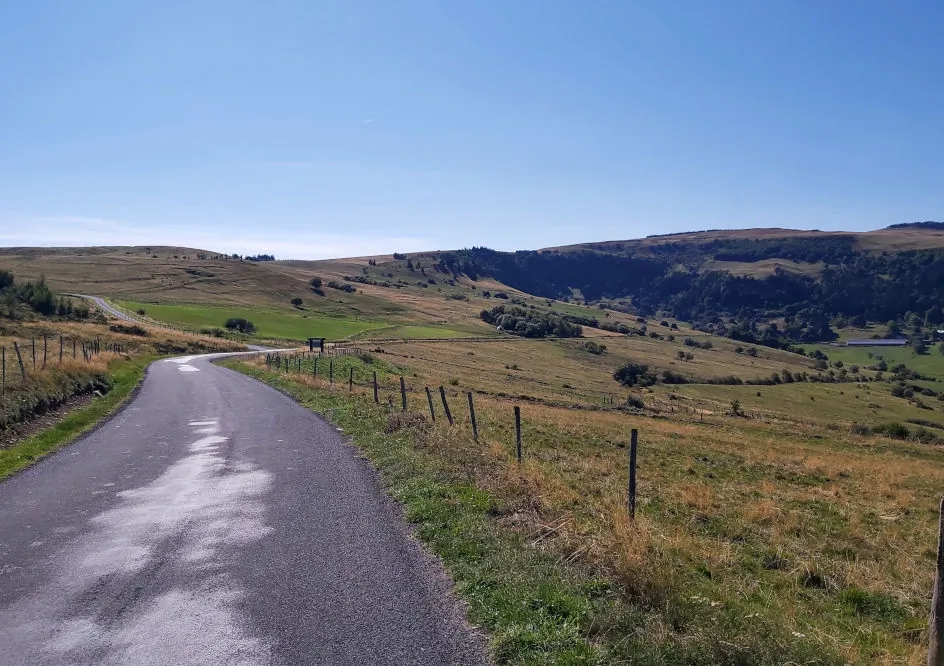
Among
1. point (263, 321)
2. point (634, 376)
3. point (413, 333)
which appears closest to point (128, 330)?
point (263, 321)

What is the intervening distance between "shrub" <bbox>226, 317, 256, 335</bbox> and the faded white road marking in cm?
9138

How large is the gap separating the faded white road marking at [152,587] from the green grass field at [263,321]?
278ft

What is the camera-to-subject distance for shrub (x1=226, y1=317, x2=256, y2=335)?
99.5 metres

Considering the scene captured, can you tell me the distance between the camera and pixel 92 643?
636cm

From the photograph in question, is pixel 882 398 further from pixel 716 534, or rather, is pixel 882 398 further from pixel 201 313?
pixel 201 313

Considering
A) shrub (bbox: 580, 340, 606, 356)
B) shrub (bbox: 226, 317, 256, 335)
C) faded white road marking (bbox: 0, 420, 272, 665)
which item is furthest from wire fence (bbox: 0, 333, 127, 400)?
shrub (bbox: 580, 340, 606, 356)

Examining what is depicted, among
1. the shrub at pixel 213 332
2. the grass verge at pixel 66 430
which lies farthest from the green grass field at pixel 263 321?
Answer: the grass verge at pixel 66 430

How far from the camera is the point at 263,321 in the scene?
110812 millimetres

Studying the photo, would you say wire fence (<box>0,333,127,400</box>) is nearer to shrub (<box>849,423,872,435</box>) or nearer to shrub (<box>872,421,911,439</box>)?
shrub (<box>849,423,872,435</box>)

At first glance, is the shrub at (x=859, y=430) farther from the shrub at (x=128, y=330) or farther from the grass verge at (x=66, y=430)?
the shrub at (x=128, y=330)

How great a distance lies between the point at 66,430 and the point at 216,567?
563 inches

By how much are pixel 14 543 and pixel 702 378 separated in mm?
103248

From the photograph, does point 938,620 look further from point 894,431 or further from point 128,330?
point 128,330

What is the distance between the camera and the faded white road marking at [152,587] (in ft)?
20.4
